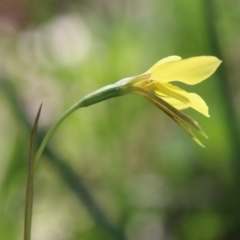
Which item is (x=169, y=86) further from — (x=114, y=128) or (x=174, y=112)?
(x=114, y=128)

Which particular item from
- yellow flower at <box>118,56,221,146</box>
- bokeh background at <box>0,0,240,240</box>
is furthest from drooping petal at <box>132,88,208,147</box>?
bokeh background at <box>0,0,240,240</box>

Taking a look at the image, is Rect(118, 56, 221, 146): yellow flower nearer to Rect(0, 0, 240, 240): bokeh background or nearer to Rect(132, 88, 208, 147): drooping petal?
Rect(132, 88, 208, 147): drooping petal

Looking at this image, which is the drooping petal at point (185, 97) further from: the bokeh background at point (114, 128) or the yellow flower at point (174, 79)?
the bokeh background at point (114, 128)

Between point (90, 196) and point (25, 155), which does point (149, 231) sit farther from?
point (25, 155)

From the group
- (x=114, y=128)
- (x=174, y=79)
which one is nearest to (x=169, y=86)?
(x=174, y=79)

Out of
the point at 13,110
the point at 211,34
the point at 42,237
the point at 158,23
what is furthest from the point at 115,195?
the point at 158,23

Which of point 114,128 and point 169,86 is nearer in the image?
point 169,86

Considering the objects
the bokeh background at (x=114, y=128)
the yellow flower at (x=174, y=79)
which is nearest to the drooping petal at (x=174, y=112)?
the yellow flower at (x=174, y=79)
